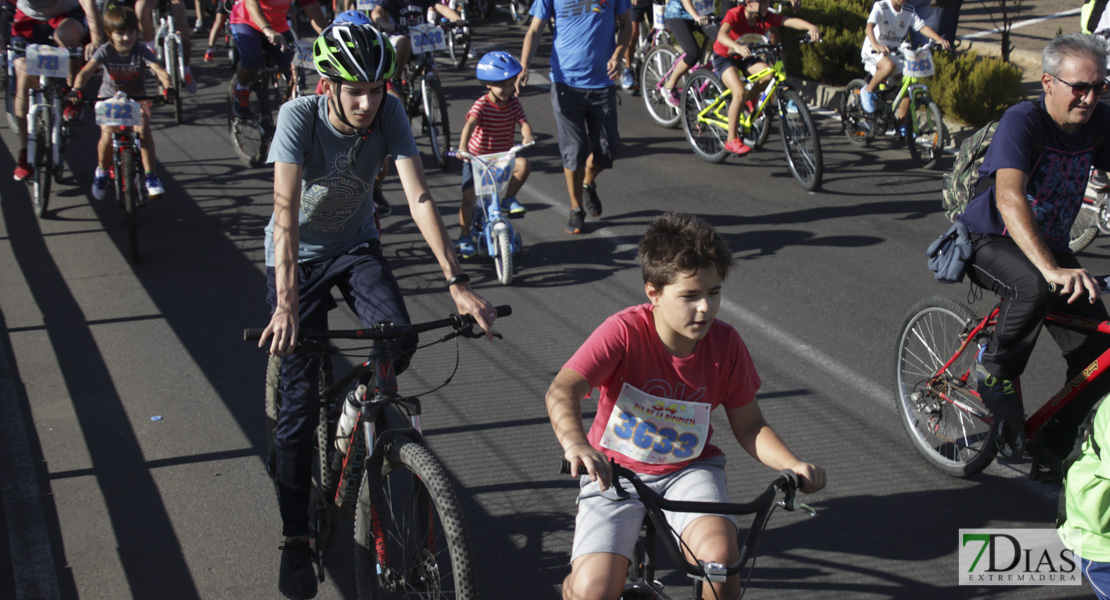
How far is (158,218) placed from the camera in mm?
8969

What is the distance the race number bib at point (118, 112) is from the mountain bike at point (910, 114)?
7.05 m

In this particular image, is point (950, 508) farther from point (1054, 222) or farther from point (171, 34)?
point (171, 34)

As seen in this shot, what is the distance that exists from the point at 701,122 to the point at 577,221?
2939 millimetres

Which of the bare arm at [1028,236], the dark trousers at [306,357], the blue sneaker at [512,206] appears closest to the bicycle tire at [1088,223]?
the bare arm at [1028,236]

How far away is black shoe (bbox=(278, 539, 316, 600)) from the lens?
12.2 ft

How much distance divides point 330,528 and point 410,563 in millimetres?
629

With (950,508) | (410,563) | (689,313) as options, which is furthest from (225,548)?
(950,508)

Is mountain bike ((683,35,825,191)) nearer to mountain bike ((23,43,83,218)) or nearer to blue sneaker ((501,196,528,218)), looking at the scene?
blue sneaker ((501,196,528,218))

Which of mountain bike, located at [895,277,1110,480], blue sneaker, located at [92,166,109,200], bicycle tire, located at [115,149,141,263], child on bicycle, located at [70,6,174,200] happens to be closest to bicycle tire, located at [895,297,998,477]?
mountain bike, located at [895,277,1110,480]

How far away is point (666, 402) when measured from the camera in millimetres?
3078

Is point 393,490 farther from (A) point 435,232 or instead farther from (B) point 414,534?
(A) point 435,232

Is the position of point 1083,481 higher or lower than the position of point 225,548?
higher

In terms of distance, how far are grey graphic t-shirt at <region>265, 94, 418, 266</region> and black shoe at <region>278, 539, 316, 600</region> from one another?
3.52 feet

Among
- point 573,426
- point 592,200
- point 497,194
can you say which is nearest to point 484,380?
point 497,194
